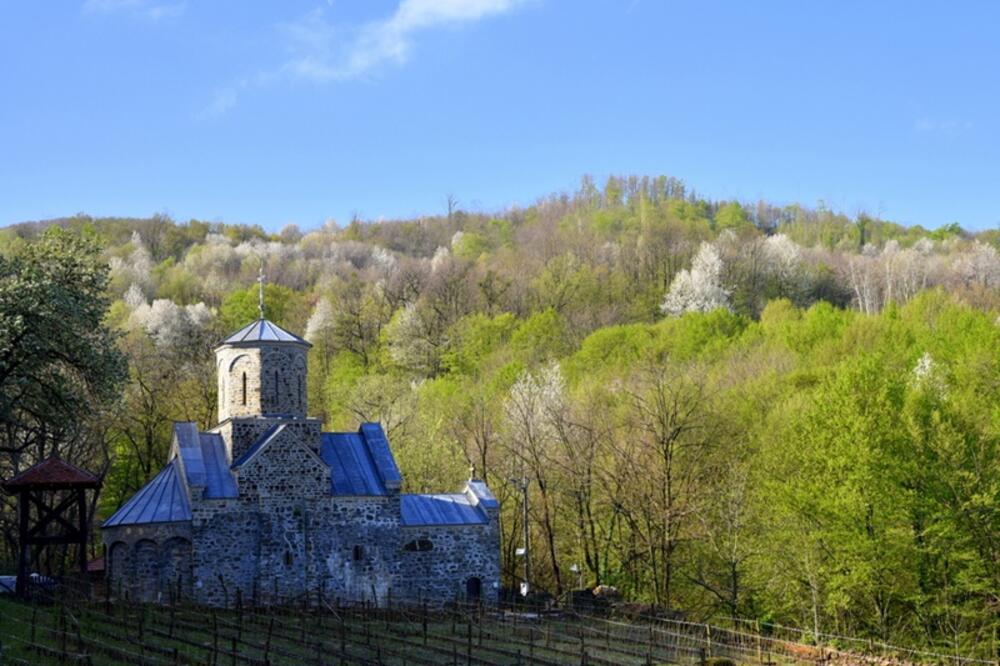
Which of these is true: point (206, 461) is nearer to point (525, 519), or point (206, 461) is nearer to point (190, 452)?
point (190, 452)

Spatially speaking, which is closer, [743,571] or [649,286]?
[743,571]

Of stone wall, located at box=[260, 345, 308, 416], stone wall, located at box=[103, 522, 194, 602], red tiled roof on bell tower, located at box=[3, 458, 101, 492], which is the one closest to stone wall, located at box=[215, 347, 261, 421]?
stone wall, located at box=[260, 345, 308, 416]

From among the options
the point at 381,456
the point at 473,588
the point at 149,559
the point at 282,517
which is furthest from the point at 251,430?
the point at 473,588

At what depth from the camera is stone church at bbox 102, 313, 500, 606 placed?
31.3 metres

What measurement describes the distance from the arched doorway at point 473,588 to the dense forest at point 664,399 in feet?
19.8

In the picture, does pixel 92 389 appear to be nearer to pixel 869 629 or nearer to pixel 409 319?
pixel 869 629

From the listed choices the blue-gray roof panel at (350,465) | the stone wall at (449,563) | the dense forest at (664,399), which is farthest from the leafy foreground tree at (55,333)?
the stone wall at (449,563)

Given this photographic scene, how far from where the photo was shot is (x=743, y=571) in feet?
116

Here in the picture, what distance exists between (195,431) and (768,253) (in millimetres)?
57381

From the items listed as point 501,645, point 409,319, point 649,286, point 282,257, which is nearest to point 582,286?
point 649,286

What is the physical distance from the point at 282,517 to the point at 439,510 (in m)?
5.03

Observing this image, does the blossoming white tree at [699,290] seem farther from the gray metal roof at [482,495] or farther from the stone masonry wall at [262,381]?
the stone masonry wall at [262,381]

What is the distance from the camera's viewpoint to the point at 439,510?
35094 millimetres

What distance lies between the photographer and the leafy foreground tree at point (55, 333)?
2622 centimetres
